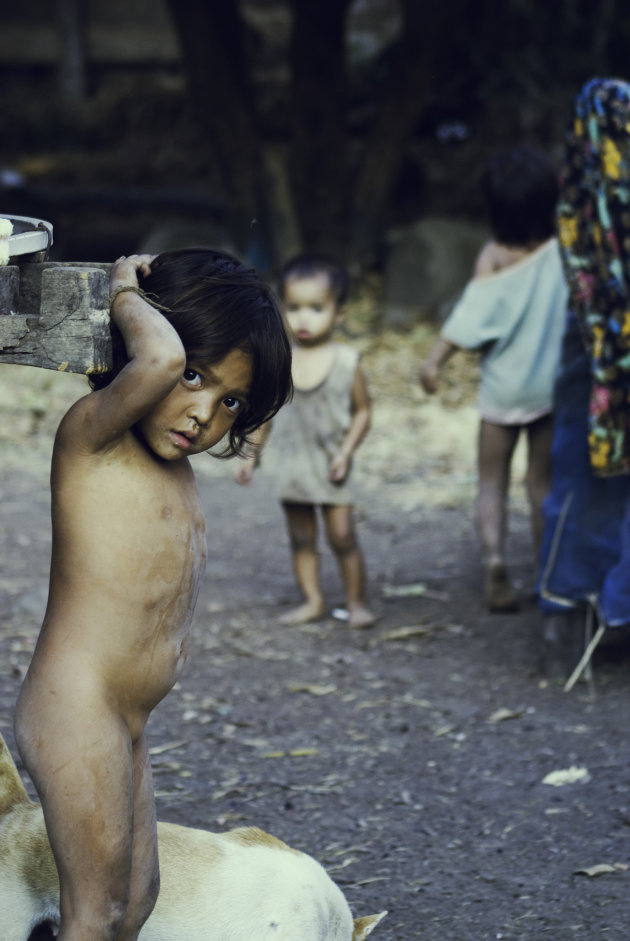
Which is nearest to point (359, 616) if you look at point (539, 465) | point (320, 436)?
point (320, 436)

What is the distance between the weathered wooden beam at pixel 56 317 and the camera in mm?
2084

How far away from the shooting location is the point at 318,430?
16.5ft

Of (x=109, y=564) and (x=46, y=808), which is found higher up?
(x=109, y=564)

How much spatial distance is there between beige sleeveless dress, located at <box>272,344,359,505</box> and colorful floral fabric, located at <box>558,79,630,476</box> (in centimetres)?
126

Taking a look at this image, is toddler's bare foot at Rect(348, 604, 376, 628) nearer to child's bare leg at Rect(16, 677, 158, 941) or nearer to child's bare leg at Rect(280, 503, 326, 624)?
child's bare leg at Rect(280, 503, 326, 624)

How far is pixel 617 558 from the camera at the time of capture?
4125 mm

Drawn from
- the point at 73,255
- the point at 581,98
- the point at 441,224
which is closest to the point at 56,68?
the point at 73,255

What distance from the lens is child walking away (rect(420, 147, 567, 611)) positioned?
16.7 ft

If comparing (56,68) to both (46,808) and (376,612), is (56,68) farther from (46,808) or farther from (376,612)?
(46,808)

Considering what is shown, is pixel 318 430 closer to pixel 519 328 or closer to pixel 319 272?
pixel 319 272

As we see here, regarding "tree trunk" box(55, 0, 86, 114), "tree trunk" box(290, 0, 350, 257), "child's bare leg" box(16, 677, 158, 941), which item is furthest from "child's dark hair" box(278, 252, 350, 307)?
"tree trunk" box(55, 0, 86, 114)

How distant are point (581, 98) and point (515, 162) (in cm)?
106

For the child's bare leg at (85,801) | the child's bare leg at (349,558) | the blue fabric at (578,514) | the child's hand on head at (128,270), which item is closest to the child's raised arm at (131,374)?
the child's hand on head at (128,270)

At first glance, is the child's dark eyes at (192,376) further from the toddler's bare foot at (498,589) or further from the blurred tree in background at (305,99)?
the blurred tree in background at (305,99)
